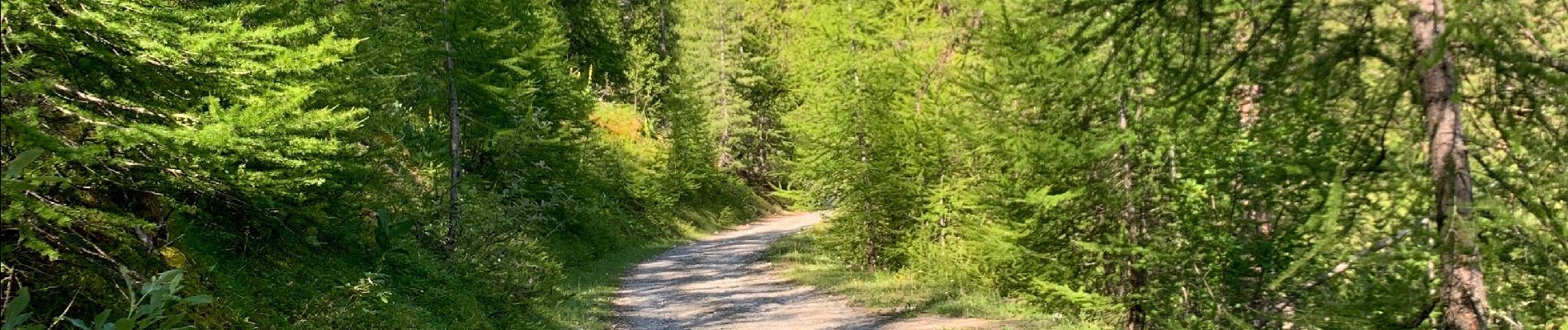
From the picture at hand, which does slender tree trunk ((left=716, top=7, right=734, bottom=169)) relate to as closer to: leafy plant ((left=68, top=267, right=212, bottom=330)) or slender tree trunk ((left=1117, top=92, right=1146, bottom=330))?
slender tree trunk ((left=1117, top=92, right=1146, bottom=330))

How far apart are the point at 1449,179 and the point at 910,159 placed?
579 inches

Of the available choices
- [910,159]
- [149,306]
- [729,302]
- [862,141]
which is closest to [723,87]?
[862,141]

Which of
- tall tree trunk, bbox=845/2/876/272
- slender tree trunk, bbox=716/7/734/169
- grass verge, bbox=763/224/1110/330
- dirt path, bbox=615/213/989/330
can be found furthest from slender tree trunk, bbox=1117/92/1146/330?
slender tree trunk, bbox=716/7/734/169

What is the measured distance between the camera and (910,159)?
715 inches

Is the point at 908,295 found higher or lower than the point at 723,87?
lower

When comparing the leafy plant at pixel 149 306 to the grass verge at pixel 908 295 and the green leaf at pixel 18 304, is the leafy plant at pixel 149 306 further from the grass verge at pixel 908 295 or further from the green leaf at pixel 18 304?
the grass verge at pixel 908 295

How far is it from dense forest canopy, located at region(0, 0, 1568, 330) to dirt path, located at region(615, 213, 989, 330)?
1564mm

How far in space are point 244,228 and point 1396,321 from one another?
359 inches

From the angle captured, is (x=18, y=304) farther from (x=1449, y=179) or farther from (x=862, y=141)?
(x=862, y=141)

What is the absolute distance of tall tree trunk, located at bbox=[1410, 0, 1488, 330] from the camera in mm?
3412

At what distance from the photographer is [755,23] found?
161 feet

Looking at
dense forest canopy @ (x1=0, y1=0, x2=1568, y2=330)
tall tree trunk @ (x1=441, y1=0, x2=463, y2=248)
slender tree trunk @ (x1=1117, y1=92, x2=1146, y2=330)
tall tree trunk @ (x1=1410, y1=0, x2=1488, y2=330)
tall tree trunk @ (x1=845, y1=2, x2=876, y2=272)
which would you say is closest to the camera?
tall tree trunk @ (x1=1410, y1=0, x2=1488, y2=330)

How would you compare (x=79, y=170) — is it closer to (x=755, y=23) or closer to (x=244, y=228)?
(x=244, y=228)

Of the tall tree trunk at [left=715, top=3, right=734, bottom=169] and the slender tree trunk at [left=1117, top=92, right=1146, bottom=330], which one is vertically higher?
the tall tree trunk at [left=715, top=3, right=734, bottom=169]
